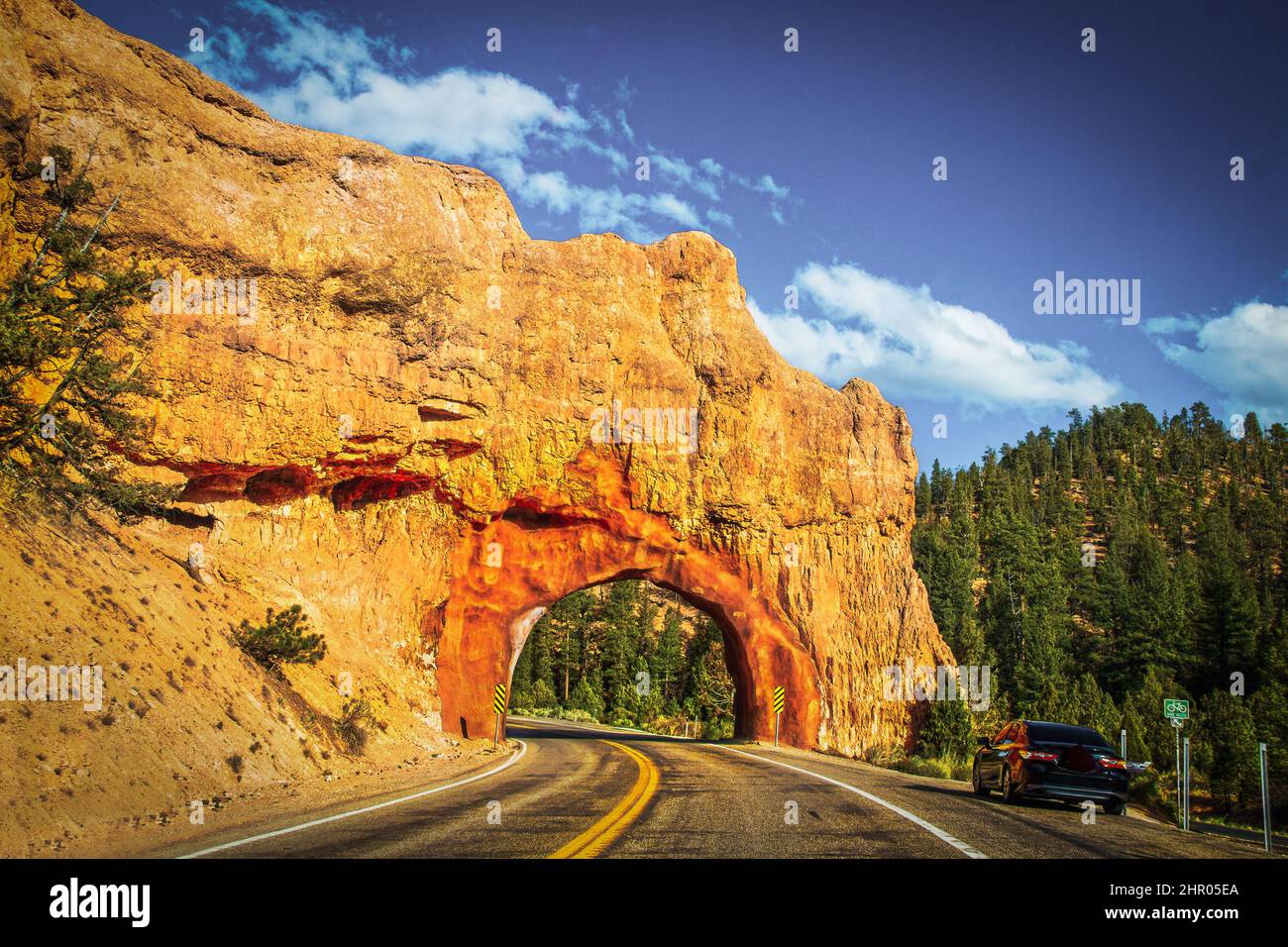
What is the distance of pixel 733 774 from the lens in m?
18.4

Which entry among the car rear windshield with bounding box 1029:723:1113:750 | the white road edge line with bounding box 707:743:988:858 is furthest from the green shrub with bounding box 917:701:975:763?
the car rear windshield with bounding box 1029:723:1113:750

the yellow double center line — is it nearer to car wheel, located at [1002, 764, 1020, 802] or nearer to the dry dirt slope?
the dry dirt slope

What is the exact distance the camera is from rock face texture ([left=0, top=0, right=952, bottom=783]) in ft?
86.2

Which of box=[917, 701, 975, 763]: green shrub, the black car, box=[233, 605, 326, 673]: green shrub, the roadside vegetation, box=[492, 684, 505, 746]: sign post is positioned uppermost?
the roadside vegetation

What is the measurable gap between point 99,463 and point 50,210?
32.3 ft

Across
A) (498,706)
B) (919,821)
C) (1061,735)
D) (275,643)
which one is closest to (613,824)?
(919,821)

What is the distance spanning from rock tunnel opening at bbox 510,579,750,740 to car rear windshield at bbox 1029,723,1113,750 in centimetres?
5639

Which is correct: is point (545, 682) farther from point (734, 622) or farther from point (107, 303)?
point (107, 303)

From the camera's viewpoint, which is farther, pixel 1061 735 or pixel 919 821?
pixel 1061 735

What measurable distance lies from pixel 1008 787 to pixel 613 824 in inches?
325

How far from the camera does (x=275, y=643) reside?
21188mm

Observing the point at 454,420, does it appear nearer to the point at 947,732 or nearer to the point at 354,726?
the point at 354,726

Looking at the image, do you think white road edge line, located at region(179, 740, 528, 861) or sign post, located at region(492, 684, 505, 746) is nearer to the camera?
white road edge line, located at region(179, 740, 528, 861)
